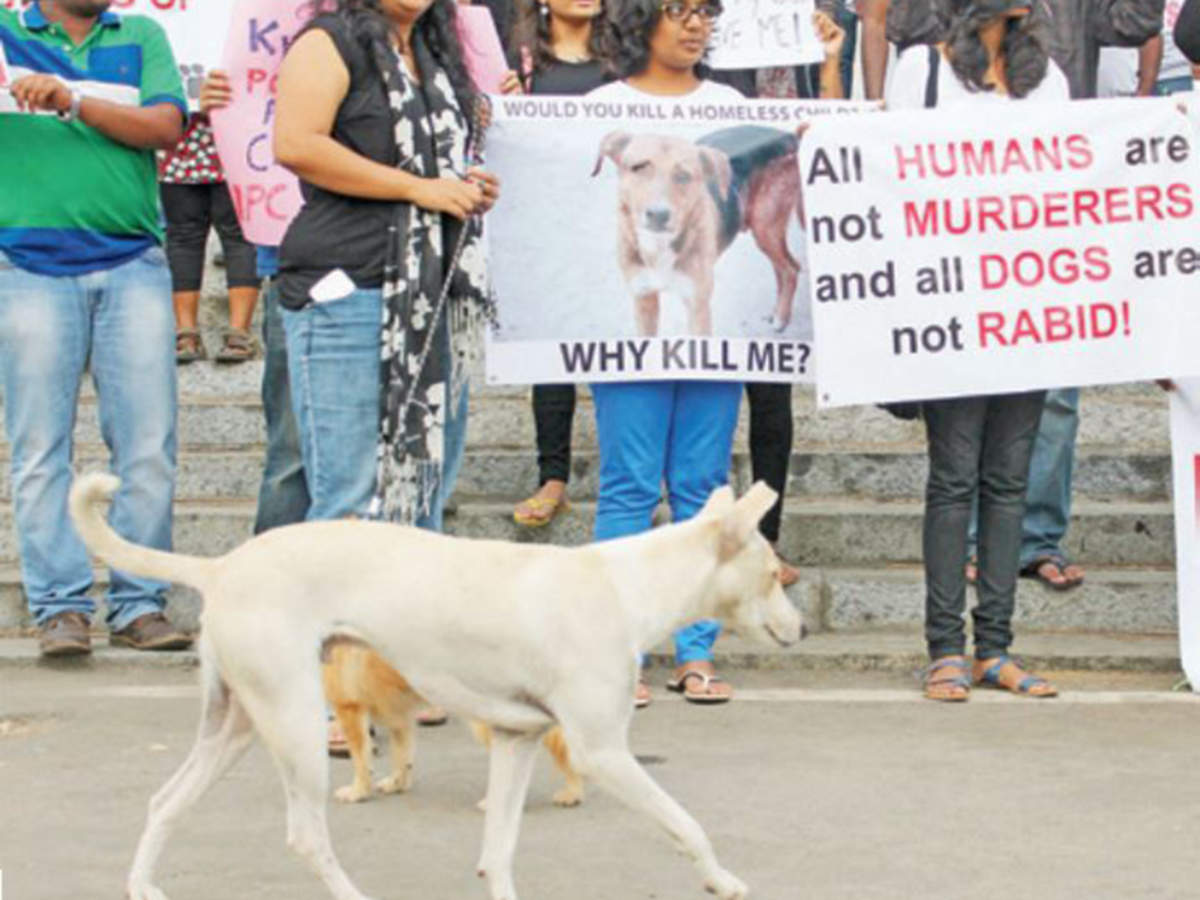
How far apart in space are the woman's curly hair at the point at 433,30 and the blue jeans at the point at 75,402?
1579 millimetres

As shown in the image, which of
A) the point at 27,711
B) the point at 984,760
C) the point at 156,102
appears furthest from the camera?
the point at 156,102

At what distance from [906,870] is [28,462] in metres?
3.72

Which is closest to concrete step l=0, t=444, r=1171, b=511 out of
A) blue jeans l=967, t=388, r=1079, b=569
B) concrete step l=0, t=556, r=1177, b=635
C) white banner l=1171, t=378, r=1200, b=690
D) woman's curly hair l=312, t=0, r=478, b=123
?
blue jeans l=967, t=388, r=1079, b=569

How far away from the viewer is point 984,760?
674 cm

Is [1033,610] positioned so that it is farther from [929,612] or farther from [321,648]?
[321,648]

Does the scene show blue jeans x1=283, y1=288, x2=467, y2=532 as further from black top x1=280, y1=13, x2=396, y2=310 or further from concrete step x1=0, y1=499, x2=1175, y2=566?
concrete step x1=0, y1=499, x2=1175, y2=566

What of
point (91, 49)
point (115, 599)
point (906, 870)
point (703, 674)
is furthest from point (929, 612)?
point (91, 49)

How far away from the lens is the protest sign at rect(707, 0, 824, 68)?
872cm

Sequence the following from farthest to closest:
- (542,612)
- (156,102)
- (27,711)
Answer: (156,102) < (27,711) < (542,612)

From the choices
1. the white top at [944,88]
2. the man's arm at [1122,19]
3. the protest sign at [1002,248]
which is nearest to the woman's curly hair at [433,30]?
the protest sign at [1002,248]

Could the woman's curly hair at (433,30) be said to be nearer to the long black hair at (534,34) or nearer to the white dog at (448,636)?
the long black hair at (534,34)

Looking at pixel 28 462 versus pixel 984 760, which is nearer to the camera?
pixel 984 760

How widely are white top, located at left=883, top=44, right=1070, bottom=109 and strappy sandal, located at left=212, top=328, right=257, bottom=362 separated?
3517mm

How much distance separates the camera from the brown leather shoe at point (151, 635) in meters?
8.12
